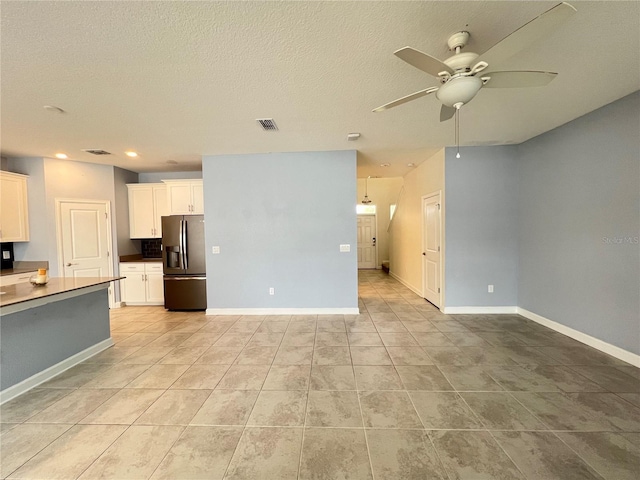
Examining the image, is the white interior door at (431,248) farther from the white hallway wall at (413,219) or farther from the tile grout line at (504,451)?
the tile grout line at (504,451)

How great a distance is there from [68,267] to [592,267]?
7646mm

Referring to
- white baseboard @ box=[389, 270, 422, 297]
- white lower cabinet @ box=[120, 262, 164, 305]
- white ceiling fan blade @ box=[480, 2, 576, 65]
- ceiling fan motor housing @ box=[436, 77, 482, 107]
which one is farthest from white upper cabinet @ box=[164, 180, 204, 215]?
white baseboard @ box=[389, 270, 422, 297]

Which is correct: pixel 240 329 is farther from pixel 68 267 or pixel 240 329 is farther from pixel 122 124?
pixel 68 267

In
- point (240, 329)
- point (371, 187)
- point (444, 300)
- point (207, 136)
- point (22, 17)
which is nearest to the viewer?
point (22, 17)

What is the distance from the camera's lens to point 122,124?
2924 mm

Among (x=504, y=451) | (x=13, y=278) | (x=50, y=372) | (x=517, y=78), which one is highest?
(x=517, y=78)

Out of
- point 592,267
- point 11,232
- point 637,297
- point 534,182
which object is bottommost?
point 637,297

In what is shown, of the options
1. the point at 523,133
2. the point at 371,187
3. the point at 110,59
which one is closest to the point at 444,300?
the point at 523,133

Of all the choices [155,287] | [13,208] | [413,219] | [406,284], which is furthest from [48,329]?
[406,284]

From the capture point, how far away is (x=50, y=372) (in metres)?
2.44

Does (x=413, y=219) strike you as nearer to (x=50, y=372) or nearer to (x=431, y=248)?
(x=431, y=248)

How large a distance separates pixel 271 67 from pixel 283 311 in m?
3.47

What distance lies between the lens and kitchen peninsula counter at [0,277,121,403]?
7.02 ft

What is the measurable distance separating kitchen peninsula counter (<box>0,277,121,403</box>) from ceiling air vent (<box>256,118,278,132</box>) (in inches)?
103
